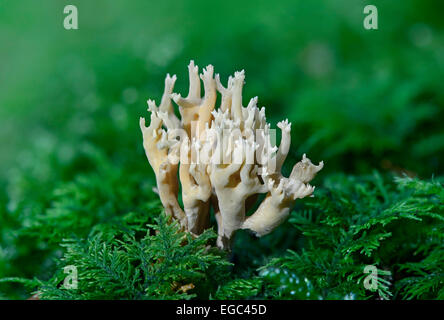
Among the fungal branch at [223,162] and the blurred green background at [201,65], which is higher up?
the blurred green background at [201,65]

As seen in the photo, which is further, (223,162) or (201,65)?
(201,65)

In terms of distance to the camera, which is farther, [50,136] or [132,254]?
[50,136]

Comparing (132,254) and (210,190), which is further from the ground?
(210,190)

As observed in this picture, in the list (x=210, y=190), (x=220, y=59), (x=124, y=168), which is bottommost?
(x=210, y=190)

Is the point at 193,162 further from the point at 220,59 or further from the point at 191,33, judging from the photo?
the point at 191,33

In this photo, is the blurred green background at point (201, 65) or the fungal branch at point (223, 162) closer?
the fungal branch at point (223, 162)
